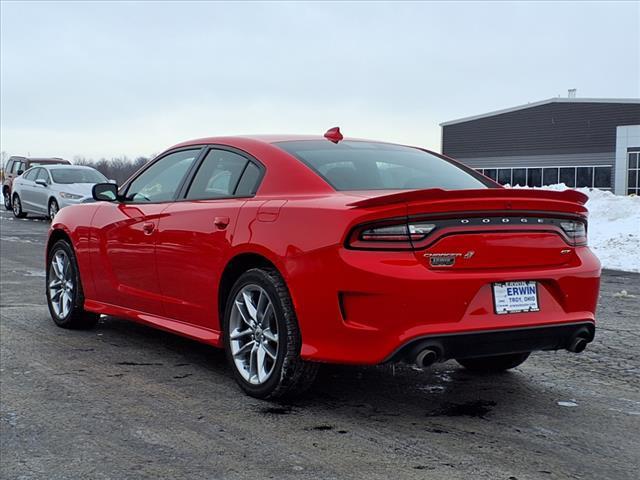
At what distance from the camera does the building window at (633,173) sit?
142 feet

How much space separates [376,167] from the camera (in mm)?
5133

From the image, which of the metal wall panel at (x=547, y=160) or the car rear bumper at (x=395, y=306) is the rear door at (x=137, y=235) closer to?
the car rear bumper at (x=395, y=306)

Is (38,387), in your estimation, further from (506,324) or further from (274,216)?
(506,324)

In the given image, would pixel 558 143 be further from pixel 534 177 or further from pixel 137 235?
pixel 137 235

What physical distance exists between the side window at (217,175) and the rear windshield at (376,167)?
0.35 meters

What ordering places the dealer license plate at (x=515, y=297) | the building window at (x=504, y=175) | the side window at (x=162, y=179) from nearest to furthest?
1. the dealer license plate at (x=515, y=297)
2. the side window at (x=162, y=179)
3. the building window at (x=504, y=175)

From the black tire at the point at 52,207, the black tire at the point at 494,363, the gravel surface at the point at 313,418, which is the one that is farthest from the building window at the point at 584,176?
the black tire at the point at 494,363

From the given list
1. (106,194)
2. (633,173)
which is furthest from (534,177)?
(106,194)

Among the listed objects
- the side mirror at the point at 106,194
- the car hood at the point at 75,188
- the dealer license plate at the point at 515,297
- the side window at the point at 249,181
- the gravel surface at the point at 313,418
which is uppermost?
the side window at the point at 249,181

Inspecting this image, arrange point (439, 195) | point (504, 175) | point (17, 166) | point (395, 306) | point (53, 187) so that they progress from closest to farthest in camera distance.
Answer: point (395, 306) → point (439, 195) → point (53, 187) → point (17, 166) → point (504, 175)

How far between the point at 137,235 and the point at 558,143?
150 feet

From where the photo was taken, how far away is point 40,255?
13.3 metres

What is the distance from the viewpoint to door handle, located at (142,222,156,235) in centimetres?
575

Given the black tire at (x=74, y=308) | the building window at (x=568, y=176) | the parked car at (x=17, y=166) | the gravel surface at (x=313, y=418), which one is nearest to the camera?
the gravel surface at (x=313, y=418)
